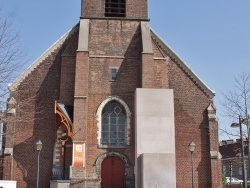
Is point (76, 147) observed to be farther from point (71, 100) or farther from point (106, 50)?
point (106, 50)

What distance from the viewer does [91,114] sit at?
82.4 feet

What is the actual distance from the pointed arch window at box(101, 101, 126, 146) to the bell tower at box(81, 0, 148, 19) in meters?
6.11

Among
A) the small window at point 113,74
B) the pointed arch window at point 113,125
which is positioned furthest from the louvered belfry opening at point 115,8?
the pointed arch window at point 113,125

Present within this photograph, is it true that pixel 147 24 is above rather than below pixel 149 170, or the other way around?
above

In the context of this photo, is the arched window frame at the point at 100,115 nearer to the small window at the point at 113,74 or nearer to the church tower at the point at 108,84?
the church tower at the point at 108,84

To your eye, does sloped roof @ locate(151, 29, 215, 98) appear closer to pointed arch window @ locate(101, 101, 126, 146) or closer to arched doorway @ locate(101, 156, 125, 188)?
pointed arch window @ locate(101, 101, 126, 146)

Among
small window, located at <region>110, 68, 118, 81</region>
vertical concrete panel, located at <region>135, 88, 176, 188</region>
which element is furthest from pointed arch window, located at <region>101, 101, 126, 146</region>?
vertical concrete panel, located at <region>135, 88, 176, 188</region>

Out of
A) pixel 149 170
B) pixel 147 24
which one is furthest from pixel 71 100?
pixel 149 170

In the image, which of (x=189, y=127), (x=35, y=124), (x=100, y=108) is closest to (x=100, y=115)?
(x=100, y=108)

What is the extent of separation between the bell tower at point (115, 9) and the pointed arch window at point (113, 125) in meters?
6.11

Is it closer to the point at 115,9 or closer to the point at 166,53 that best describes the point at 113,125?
the point at 166,53

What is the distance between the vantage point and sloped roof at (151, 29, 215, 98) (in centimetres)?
2681

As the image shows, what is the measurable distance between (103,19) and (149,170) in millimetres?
16128

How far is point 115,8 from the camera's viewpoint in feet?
92.0
